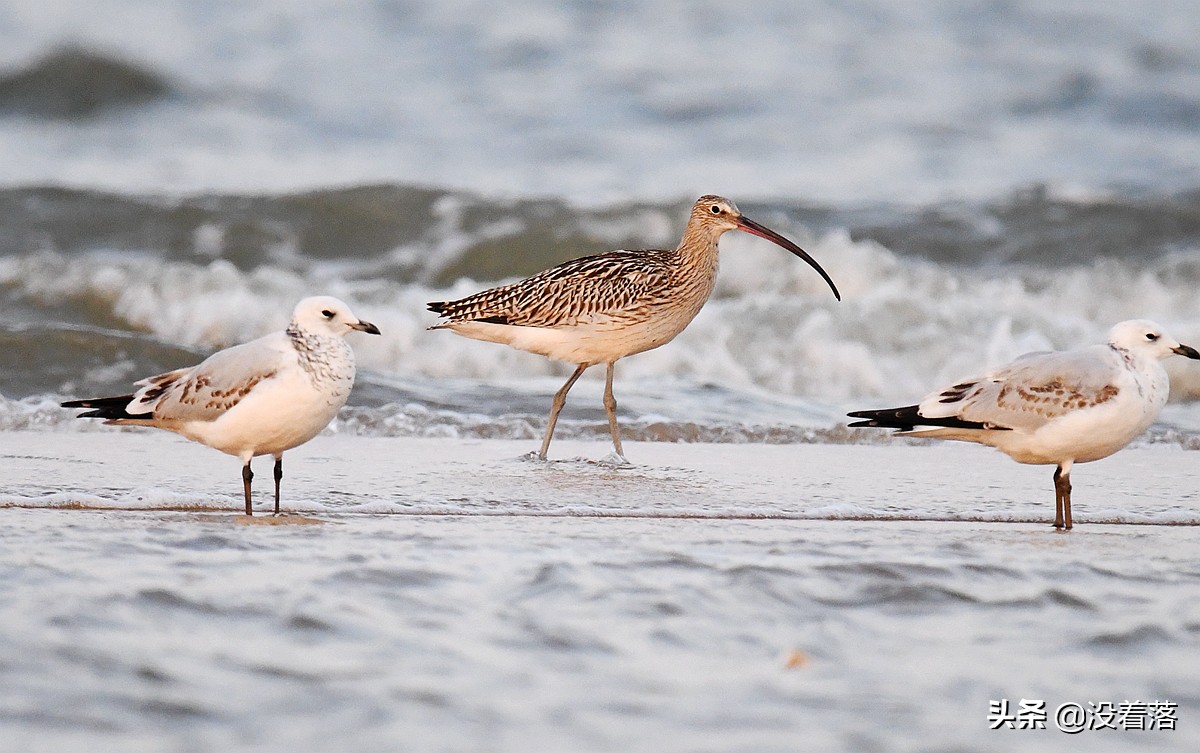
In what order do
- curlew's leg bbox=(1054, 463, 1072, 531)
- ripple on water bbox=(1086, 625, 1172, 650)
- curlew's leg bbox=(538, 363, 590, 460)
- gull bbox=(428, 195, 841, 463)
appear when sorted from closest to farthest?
ripple on water bbox=(1086, 625, 1172, 650) < curlew's leg bbox=(1054, 463, 1072, 531) < curlew's leg bbox=(538, 363, 590, 460) < gull bbox=(428, 195, 841, 463)

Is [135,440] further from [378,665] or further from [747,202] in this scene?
[747,202]

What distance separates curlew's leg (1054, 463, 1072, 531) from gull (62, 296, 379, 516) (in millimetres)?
2526

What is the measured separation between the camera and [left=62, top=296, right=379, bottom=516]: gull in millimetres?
5234

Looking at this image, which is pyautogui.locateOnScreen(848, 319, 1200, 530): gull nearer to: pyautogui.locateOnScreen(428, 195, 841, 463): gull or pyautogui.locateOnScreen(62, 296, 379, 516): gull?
pyautogui.locateOnScreen(62, 296, 379, 516): gull

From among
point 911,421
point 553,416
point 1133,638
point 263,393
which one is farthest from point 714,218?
point 1133,638

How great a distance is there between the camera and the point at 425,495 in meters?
5.86

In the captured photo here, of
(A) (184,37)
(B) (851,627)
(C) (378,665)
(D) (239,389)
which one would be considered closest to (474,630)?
(C) (378,665)

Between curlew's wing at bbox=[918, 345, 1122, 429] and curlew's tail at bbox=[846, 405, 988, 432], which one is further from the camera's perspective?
curlew's tail at bbox=[846, 405, 988, 432]

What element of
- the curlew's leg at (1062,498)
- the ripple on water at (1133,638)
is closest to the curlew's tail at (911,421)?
the curlew's leg at (1062,498)

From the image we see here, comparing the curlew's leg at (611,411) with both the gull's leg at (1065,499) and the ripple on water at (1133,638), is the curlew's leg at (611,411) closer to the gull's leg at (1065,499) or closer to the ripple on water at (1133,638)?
the gull's leg at (1065,499)

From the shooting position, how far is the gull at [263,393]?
523 centimetres

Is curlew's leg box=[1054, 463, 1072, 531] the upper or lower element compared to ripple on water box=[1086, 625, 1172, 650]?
upper

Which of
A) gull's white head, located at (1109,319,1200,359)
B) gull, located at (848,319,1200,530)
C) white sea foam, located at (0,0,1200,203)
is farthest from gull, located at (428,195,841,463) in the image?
white sea foam, located at (0,0,1200,203)

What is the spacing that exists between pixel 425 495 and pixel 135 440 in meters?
2.20
